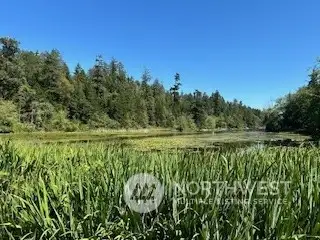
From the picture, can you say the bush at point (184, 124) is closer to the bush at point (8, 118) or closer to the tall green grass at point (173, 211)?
the bush at point (8, 118)

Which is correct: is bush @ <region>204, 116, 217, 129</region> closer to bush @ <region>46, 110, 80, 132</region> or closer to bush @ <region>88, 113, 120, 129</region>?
bush @ <region>88, 113, 120, 129</region>

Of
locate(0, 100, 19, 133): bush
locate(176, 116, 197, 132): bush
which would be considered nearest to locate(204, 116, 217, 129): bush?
locate(176, 116, 197, 132): bush

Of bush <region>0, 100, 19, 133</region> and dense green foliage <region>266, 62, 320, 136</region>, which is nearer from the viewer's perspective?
dense green foliage <region>266, 62, 320, 136</region>

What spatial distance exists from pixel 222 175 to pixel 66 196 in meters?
1.04

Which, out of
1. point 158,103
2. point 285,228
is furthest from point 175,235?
point 158,103

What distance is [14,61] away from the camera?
54.8m

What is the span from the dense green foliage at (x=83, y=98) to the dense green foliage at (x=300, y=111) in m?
23.0

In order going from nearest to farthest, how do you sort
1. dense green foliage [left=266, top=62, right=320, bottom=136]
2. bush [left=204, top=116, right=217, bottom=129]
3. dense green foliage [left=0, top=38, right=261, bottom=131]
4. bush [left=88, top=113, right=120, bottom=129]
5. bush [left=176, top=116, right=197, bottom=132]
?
dense green foliage [left=266, top=62, right=320, bottom=136] < dense green foliage [left=0, top=38, right=261, bottom=131] < bush [left=88, top=113, right=120, bottom=129] < bush [left=176, top=116, right=197, bottom=132] < bush [left=204, top=116, right=217, bottom=129]

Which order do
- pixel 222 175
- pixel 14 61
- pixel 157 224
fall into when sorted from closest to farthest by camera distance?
pixel 157 224 < pixel 222 175 < pixel 14 61

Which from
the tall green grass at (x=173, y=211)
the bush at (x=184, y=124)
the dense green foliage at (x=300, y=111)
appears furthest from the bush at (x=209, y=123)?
the tall green grass at (x=173, y=211)

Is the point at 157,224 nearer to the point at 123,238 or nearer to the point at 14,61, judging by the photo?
the point at 123,238

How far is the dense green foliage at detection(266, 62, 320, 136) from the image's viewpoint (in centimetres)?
3028

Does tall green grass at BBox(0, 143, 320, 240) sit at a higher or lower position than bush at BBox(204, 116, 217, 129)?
lower

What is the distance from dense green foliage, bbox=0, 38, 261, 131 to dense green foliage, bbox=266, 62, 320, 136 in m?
23.0
